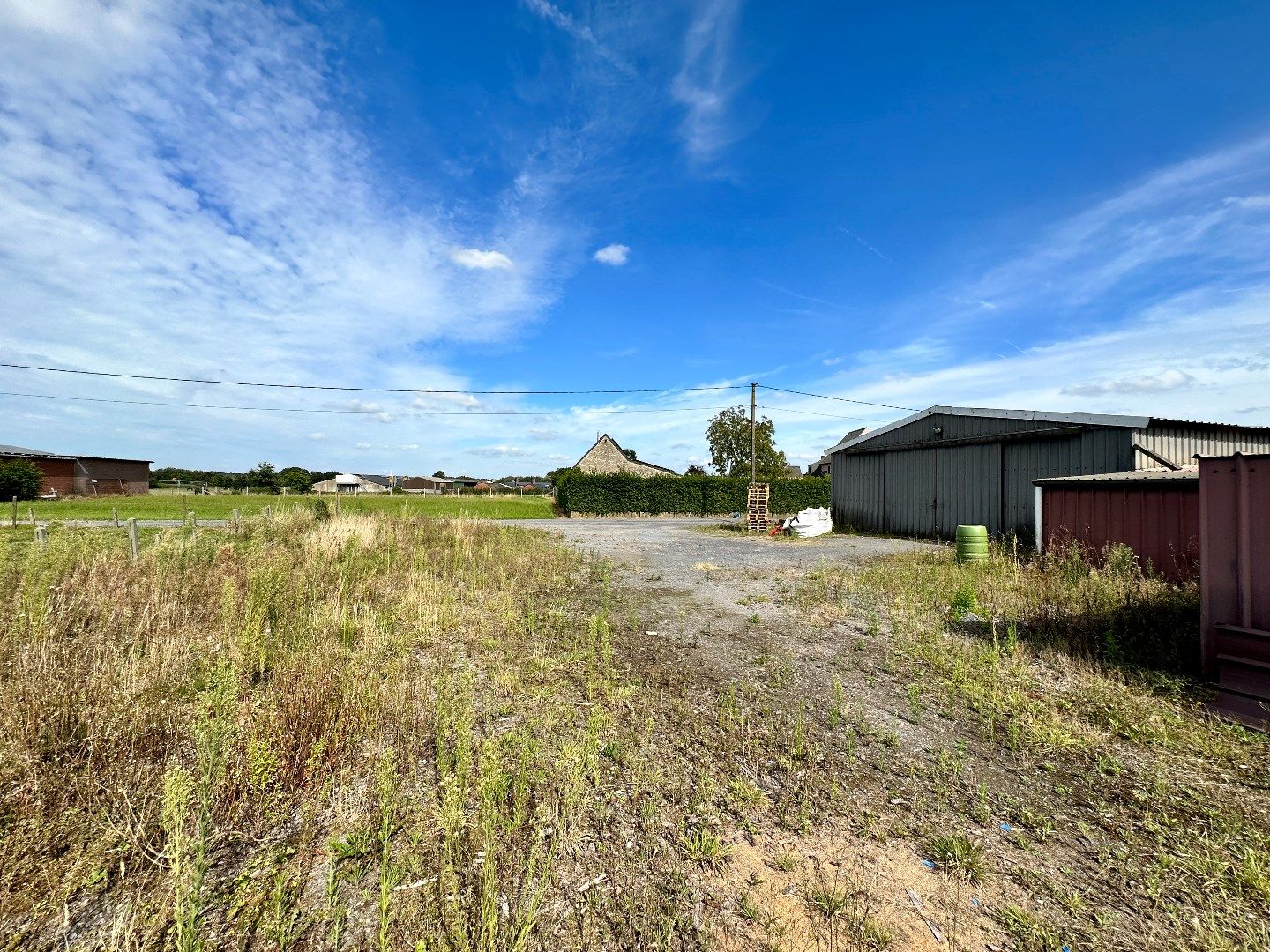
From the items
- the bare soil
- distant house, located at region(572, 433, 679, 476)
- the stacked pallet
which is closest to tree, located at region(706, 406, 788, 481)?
distant house, located at region(572, 433, 679, 476)

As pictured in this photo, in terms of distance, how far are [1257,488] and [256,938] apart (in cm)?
685

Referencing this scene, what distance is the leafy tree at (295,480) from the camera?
51531 millimetres

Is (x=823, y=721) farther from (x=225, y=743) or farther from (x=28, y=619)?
(x=28, y=619)

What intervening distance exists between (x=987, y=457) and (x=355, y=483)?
84839mm

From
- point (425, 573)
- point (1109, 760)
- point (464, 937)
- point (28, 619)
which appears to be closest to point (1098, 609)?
point (1109, 760)

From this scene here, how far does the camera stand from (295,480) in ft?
172

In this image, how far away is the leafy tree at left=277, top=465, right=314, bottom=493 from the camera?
51.5 metres

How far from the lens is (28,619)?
386 centimetres

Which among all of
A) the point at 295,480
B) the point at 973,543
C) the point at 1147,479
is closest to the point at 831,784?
the point at 1147,479

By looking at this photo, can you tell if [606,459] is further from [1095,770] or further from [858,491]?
[1095,770]

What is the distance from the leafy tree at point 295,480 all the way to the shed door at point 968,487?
177 feet

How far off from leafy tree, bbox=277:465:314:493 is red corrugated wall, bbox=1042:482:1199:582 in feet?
187

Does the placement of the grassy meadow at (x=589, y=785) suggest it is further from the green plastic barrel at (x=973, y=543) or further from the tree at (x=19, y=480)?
the tree at (x=19, y=480)

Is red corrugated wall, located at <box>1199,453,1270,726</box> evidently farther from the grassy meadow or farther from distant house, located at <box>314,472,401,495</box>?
distant house, located at <box>314,472,401,495</box>
